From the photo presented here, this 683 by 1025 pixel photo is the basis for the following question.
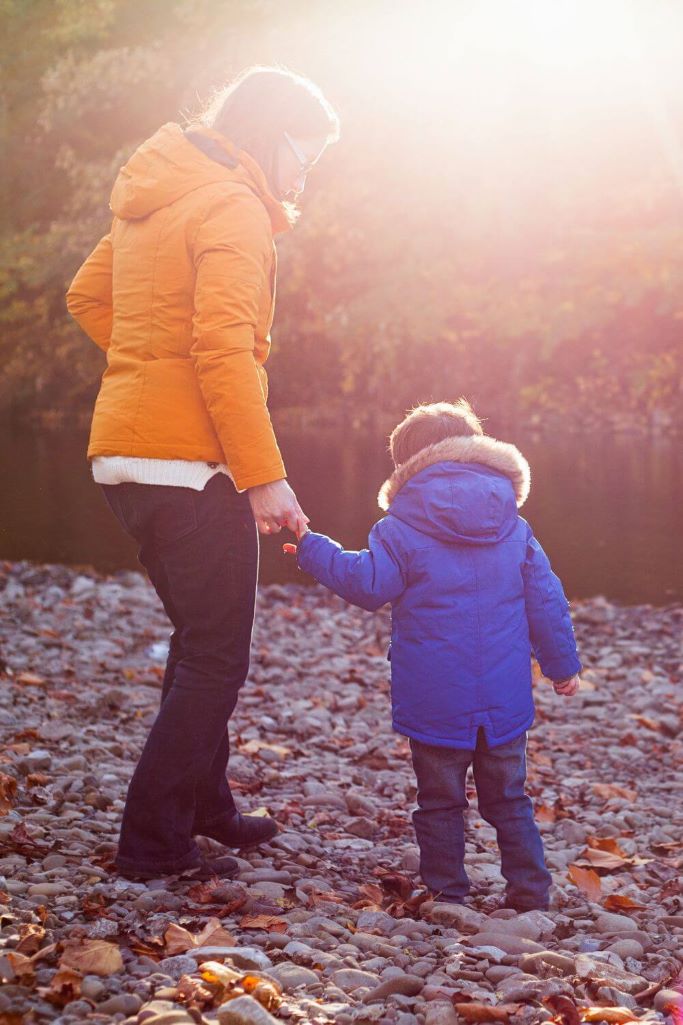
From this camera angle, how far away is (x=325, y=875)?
11.1ft

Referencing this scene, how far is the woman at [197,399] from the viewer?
2.82m

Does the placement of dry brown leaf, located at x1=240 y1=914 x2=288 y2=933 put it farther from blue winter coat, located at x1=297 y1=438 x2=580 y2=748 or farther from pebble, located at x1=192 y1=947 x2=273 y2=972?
blue winter coat, located at x1=297 y1=438 x2=580 y2=748

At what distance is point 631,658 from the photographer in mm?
7359

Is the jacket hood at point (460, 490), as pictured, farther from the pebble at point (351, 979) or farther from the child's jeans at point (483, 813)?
the pebble at point (351, 979)

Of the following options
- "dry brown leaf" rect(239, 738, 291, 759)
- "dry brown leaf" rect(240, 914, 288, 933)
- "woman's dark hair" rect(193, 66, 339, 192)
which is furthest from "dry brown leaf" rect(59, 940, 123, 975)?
"dry brown leaf" rect(239, 738, 291, 759)

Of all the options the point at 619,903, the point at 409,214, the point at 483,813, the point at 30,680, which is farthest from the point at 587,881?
the point at 409,214

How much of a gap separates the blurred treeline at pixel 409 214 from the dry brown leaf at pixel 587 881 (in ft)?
56.7

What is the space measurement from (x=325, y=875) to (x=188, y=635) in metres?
0.88

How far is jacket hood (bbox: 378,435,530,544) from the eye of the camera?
10.2 feet

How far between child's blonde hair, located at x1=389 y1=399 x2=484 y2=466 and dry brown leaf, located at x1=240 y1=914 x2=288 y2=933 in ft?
4.07

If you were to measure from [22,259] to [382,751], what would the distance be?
60.3 feet

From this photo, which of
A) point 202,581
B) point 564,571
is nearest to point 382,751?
point 202,581

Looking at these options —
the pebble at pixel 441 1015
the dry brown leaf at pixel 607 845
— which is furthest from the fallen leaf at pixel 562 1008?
the dry brown leaf at pixel 607 845

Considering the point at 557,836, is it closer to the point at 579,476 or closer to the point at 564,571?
the point at 564,571
